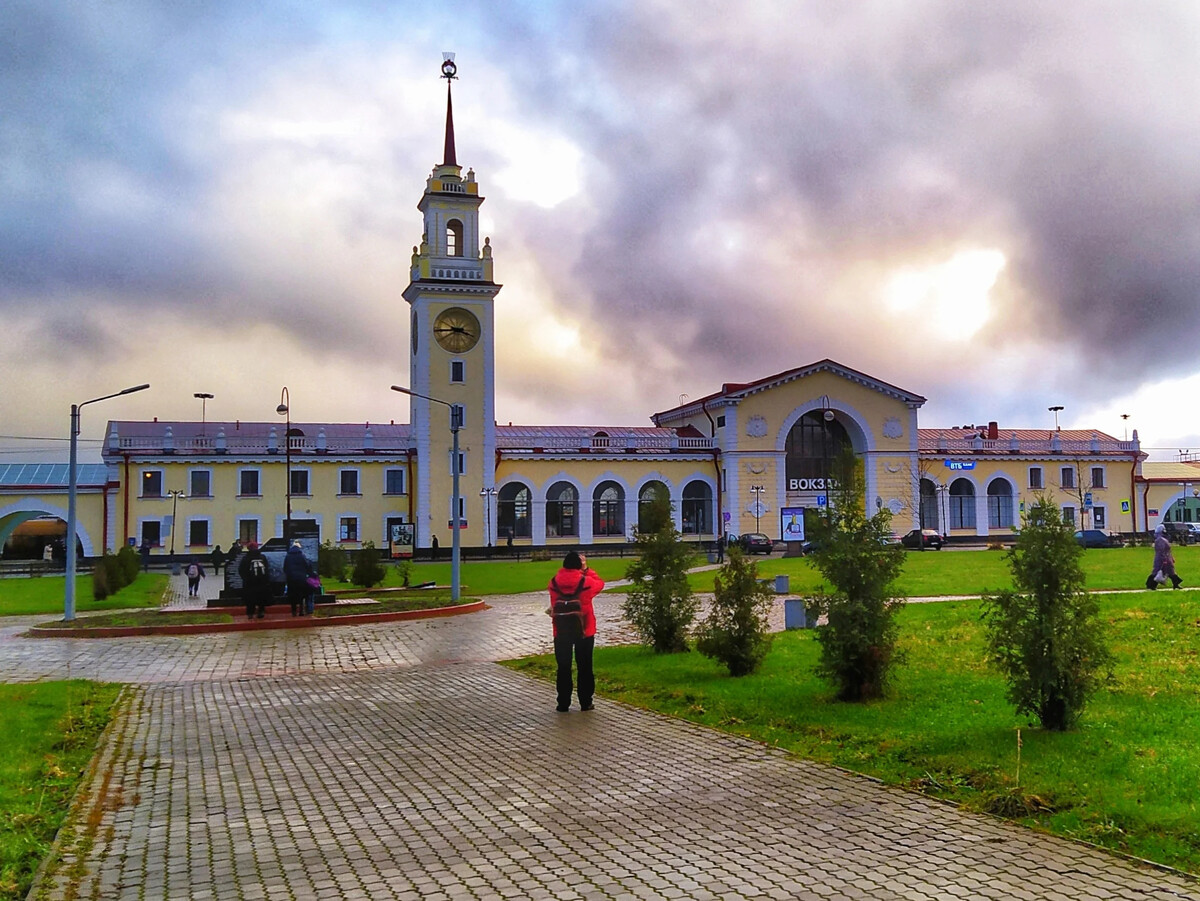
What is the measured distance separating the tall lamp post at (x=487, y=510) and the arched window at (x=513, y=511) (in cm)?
92

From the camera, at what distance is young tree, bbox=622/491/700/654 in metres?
14.9

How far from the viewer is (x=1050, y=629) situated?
26.3ft

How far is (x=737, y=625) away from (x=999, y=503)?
5610 cm

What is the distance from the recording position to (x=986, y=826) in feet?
20.9

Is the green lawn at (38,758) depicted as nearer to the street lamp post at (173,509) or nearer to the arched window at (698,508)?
the street lamp post at (173,509)

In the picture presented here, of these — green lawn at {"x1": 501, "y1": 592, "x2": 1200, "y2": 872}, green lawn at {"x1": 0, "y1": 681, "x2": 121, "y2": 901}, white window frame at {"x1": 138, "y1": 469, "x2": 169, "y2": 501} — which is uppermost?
white window frame at {"x1": 138, "y1": 469, "x2": 169, "y2": 501}

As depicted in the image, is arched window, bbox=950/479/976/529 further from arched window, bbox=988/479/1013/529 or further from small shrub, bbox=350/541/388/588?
small shrub, bbox=350/541/388/588

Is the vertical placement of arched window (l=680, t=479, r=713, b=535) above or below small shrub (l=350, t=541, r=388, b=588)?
above

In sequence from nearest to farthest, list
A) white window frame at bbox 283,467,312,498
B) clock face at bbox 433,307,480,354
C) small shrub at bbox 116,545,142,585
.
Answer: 1. small shrub at bbox 116,545,142,585
2. white window frame at bbox 283,467,312,498
3. clock face at bbox 433,307,480,354

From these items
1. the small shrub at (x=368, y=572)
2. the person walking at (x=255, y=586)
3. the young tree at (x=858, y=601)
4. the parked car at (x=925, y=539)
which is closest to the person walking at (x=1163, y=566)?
the young tree at (x=858, y=601)

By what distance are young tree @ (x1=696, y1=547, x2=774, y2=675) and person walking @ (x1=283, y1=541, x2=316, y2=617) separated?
39.3 ft

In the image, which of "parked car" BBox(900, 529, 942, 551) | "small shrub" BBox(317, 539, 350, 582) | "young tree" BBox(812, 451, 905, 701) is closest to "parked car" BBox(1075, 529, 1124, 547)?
"parked car" BBox(900, 529, 942, 551)

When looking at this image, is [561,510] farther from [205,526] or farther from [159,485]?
[159,485]

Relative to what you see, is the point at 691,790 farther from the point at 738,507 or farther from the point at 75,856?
the point at 738,507
